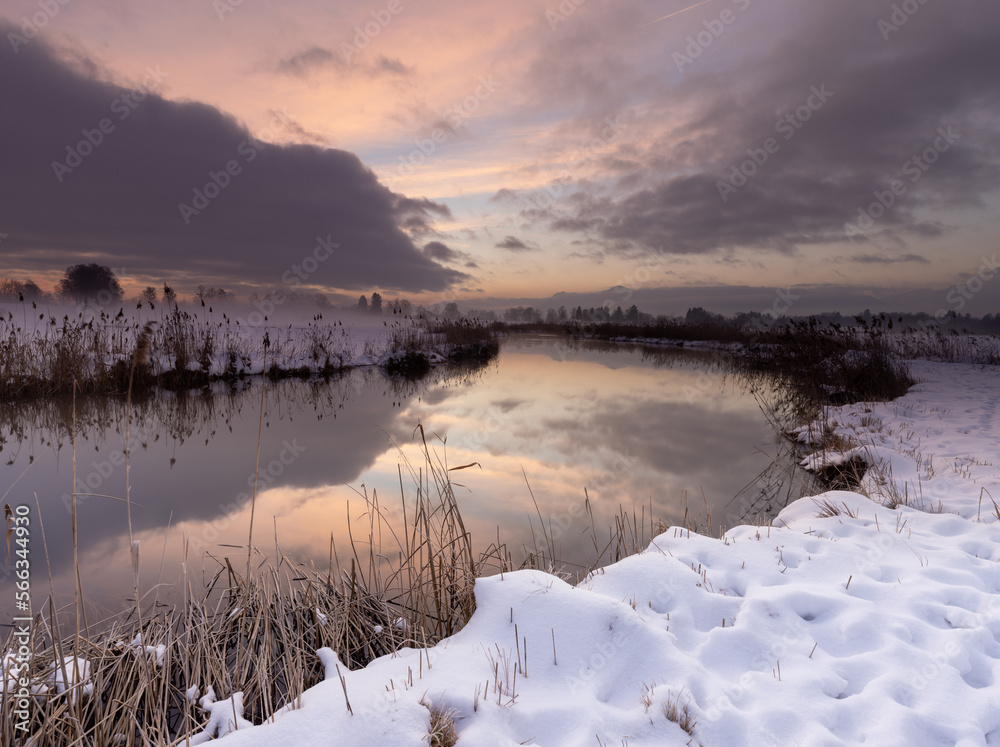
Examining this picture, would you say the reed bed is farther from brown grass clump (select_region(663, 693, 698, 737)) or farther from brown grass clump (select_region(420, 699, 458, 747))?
brown grass clump (select_region(663, 693, 698, 737))

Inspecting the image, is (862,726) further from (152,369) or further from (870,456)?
(152,369)

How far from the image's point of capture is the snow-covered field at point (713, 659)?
1616 mm

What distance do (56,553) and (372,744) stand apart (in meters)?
4.22

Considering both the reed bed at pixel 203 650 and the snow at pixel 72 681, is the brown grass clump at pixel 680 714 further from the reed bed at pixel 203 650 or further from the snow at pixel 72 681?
the snow at pixel 72 681

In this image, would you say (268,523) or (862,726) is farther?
(268,523)

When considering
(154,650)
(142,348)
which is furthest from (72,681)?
(142,348)

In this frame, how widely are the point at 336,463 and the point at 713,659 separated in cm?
567

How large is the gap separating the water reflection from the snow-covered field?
1008 millimetres

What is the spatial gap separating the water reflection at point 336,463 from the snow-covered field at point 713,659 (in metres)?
1.01

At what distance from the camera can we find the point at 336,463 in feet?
21.9

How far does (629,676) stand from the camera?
191cm

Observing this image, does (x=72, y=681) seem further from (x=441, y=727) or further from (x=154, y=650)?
(x=441, y=727)

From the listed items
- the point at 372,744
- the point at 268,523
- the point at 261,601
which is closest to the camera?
the point at 372,744

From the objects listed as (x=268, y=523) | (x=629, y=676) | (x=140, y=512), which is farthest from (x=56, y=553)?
(x=629, y=676)
